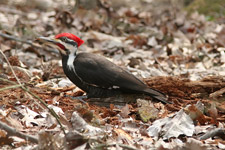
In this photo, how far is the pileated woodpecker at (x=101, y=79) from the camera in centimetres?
435

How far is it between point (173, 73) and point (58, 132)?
315 centimetres

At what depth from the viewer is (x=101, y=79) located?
438 centimetres

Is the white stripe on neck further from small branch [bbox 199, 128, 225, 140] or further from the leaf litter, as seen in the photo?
small branch [bbox 199, 128, 225, 140]

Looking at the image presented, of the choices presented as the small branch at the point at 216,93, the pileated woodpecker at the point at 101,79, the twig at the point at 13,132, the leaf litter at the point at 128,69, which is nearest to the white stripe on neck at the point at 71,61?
the pileated woodpecker at the point at 101,79

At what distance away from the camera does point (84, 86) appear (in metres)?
4.45

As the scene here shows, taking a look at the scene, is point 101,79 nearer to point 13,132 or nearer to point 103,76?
point 103,76

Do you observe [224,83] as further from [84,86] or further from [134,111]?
[84,86]

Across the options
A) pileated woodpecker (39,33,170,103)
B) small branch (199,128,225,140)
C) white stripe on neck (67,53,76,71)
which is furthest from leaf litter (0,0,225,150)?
white stripe on neck (67,53,76,71)

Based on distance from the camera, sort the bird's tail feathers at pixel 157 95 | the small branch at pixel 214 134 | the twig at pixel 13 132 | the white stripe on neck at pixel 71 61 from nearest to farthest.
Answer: the twig at pixel 13 132 < the small branch at pixel 214 134 < the bird's tail feathers at pixel 157 95 < the white stripe on neck at pixel 71 61

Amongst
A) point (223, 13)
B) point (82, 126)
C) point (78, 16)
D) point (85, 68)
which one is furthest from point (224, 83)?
point (223, 13)

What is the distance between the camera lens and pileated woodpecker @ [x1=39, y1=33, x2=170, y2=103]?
4352mm

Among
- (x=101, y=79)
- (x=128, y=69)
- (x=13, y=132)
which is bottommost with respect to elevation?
(x=128, y=69)

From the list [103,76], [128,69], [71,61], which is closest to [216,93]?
[103,76]

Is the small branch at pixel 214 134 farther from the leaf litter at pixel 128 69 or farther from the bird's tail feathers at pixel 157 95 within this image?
the bird's tail feathers at pixel 157 95
